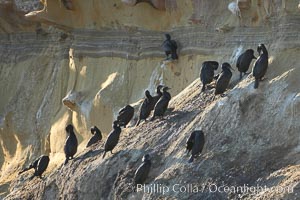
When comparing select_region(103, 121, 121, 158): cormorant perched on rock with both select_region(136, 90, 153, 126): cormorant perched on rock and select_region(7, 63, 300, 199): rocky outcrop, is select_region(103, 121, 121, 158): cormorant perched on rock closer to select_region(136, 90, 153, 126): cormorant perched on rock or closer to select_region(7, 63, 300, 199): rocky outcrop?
select_region(7, 63, 300, 199): rocky outcrop

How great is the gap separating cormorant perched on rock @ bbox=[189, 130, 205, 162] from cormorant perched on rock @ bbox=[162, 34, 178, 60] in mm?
7487

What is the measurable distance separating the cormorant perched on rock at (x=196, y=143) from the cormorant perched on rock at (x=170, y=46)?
7.49 metres

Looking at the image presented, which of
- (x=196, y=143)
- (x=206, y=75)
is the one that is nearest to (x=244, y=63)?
(x=206, y=75)

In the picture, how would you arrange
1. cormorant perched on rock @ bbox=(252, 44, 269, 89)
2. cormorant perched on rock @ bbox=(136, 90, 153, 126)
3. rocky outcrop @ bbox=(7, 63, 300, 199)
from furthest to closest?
cormorant perched on rock @ bbox=(136, 90, 153, 126) → cormorant perched on rock @ bbox=(252, 44, 269, 89) → rocky outcrop @ bbox=(7, 63, 300, 199)

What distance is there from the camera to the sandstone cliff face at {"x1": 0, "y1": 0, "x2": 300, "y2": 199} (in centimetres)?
2038

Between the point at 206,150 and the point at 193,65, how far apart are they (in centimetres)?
710

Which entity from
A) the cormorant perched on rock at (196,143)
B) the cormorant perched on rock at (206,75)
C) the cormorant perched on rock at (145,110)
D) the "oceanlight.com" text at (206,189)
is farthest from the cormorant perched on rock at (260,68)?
the cormorant perched on rock at (145,110)

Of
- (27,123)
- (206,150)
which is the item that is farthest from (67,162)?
(27,123)

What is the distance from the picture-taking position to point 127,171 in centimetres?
2191

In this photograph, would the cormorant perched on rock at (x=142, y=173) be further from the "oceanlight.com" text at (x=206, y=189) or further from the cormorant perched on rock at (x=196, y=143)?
the cormorant perched on rock at (x=196, y=143)


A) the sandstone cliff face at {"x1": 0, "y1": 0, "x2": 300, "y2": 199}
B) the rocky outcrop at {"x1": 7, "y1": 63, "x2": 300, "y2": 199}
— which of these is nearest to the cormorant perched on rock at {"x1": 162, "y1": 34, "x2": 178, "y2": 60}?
the sandstone cliff face at {"x1": 0, "y1": 0, "x2": 300, "y2": 199}

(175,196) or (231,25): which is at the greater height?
(231,25)

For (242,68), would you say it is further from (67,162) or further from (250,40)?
(67,162)

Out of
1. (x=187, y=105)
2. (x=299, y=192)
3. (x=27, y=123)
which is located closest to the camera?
(x=299, y=192)
